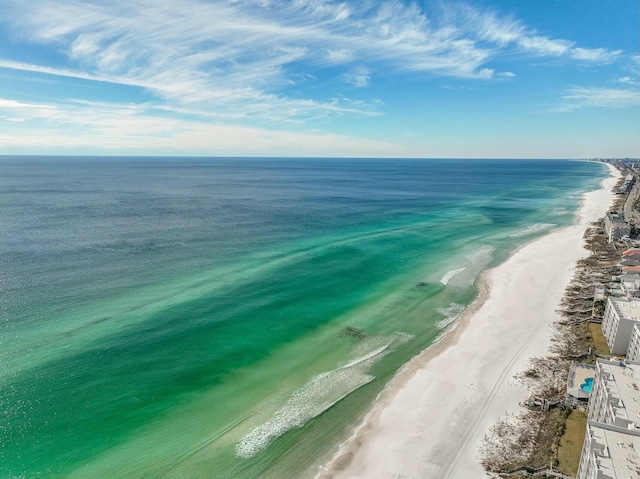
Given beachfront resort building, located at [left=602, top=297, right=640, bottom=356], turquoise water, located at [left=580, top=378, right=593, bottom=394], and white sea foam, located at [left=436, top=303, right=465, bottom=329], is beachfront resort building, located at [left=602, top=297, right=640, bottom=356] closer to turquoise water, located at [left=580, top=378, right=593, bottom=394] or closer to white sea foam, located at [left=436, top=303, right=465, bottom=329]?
turquoise water, located at [left=580, top=378, right=593, bottom=394]

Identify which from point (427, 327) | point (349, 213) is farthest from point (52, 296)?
point (349, 213)

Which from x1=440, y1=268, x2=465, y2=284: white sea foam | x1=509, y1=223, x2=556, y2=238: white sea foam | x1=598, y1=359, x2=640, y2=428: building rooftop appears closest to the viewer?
x1=598, y1=359, x2=640, y2=428: building rooftop

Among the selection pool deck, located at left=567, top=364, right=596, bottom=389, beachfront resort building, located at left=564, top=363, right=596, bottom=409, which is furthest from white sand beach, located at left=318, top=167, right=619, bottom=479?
pool deck, located at left=567, top=364, right=596, bottom=389

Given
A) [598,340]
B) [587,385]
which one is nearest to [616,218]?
[598,340]

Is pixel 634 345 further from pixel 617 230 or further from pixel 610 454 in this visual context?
pixel 617 230

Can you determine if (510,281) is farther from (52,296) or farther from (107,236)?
(107,236)

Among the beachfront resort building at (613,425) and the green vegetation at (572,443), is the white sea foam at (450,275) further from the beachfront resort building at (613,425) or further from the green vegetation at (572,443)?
the green vegetation at (572,443)
